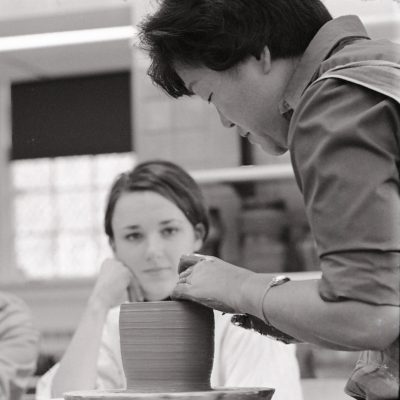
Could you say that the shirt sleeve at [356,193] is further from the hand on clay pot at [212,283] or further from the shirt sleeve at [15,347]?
the shirt sleeve at [15,347]

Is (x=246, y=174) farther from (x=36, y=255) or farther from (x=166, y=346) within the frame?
(x=166, y=346)

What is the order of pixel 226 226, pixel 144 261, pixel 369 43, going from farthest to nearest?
pixel 226 226 → pixel 144 261 → pixel 369 43

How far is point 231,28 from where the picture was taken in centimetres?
94

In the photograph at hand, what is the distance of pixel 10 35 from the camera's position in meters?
2.78

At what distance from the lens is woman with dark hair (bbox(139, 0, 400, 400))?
31.3 inches

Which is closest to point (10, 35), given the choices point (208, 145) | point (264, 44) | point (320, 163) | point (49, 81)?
point (208, 145)

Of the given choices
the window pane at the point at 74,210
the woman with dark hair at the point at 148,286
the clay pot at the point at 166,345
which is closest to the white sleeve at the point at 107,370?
the woman with dark hair at the point at 148,286

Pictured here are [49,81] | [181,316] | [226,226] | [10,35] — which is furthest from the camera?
[49,81]

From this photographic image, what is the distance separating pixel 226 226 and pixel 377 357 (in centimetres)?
211

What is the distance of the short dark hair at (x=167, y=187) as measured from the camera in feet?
6.97

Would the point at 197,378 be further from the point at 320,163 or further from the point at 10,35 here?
the point at 10,35

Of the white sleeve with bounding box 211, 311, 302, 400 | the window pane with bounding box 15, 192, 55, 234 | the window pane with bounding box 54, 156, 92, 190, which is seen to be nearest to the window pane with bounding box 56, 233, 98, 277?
the window pane with bounding box 15, 192, 55, 234

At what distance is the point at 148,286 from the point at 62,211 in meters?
2.56

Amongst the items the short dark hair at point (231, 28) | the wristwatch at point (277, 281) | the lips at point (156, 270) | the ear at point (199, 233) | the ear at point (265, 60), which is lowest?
the lips at point (156, 270)
